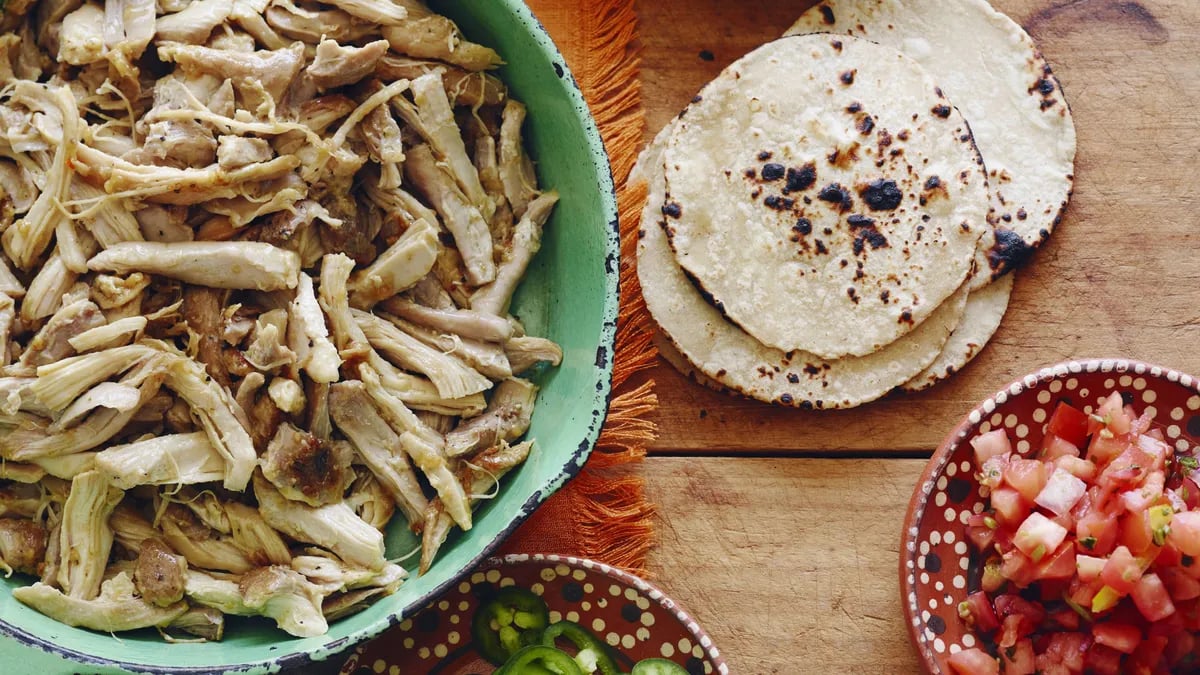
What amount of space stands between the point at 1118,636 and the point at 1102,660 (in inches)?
3.6

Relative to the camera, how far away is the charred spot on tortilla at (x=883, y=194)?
3.32 m

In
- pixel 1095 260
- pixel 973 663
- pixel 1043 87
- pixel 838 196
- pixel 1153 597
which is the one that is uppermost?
pixel 1043 87

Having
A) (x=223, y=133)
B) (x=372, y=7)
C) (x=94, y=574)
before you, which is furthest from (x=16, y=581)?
(x=372, y=7)

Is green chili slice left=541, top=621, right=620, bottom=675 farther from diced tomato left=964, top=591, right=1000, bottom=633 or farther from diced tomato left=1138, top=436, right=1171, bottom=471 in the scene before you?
diced tomato left=1138, top=436, right=1171, bottom=471

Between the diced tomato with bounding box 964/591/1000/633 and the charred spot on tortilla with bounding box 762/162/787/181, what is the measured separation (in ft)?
4.55

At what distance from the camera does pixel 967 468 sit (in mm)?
3270

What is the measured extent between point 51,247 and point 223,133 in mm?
521

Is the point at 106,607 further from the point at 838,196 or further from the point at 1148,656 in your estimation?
the point at 1148,656

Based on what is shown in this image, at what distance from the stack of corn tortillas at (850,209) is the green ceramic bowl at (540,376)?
414 millimetres

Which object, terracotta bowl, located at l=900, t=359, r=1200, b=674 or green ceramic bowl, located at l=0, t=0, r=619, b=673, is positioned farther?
terracotta bowl, located at l=900, t=359, r=1200, b=674

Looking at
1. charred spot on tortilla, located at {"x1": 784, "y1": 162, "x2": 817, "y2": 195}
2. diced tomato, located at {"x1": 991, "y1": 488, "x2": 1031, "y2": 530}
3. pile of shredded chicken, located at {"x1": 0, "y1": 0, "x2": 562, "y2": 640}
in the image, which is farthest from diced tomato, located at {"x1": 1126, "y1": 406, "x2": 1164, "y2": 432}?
pile of shredded chicken, located at {"x1": 0, "y1": 0, "x2": 562, "y2": 640}

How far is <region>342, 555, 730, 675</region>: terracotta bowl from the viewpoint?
3.20 meters

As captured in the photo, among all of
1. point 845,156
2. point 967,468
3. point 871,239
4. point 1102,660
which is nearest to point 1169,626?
point 1102,660

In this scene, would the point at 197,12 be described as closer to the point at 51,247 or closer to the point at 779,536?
the point at 51,247
